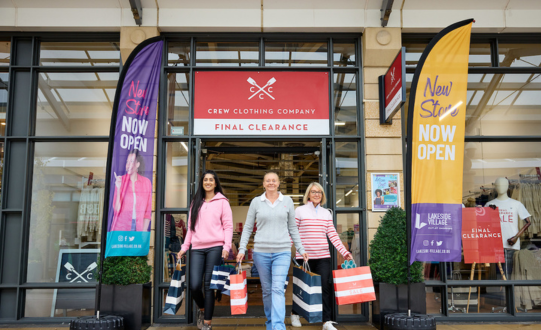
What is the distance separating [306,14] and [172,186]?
3179 millimetres

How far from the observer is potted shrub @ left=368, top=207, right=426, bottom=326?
5.54 m

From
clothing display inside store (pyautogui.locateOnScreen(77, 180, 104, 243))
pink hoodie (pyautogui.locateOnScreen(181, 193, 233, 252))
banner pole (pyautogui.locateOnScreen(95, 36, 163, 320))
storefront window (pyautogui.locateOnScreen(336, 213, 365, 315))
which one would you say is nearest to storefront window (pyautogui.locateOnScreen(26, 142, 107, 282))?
clothing display inside store (pyautogui.locateOnScreen(77, 180, 104, 243))

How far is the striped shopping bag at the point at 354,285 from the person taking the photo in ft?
16.6

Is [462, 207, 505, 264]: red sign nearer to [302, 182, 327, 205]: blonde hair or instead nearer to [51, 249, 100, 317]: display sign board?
[302, 182, 327, 205]: blonde hair

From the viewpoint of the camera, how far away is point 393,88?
5.82 metres

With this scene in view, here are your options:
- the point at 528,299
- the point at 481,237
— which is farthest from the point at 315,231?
the point at 528,299

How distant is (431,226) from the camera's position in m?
5.16

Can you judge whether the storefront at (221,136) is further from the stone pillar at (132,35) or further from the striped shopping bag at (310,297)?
the striped shopping bag at (310,297)

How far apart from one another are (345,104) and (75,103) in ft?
13.5

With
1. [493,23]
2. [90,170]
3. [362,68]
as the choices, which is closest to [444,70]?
[362,68]

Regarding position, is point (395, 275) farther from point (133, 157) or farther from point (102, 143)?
point (102, 143)

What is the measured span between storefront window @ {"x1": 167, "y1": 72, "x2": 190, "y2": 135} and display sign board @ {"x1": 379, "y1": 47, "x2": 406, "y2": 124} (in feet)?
9.28

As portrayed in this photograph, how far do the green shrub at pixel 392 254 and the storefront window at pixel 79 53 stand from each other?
460 cm

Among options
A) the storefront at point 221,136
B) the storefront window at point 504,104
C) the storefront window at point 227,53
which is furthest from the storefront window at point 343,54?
the storefront window at point 504,104
